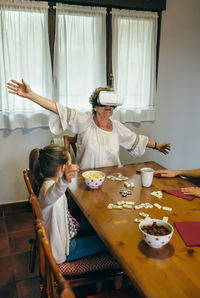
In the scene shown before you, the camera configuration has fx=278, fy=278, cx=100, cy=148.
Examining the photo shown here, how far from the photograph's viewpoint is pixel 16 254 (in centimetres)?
239

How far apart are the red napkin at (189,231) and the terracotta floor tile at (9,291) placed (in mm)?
1317

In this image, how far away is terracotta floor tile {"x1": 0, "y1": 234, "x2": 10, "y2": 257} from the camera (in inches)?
94.4

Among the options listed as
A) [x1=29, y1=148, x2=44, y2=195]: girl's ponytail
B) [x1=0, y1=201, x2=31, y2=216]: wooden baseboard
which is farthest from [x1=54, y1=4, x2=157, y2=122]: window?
[x1=29, y1=148, x2=44, y2=195]: girl's ponytail

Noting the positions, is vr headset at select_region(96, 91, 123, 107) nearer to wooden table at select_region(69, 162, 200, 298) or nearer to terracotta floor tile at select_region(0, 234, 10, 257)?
wooden table at select_region(69, 162, 200, 298)

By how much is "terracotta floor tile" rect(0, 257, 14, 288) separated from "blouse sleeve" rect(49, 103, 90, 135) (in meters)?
1.13

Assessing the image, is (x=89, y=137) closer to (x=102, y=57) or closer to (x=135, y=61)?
(x=102, y=57)

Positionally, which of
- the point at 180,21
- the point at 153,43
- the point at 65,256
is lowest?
the point at 65,256

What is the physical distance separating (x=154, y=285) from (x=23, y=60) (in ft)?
8.06

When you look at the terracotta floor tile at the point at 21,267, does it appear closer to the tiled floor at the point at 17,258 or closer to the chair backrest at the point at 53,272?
the tiled floor at the point at 17,258

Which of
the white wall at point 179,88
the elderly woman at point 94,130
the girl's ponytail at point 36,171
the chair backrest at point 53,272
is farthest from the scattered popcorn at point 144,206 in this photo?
the white wall at point 179,88

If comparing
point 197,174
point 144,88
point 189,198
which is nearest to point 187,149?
point 144,88

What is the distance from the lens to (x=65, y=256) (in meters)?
1.48

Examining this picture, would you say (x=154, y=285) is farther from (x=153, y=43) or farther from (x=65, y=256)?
(x=153, y=43)

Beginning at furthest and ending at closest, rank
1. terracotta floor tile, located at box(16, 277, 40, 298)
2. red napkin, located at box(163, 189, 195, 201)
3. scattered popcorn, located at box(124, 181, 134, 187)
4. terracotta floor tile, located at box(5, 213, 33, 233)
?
terracotta floor tile, located at box(5, 213, 33, 233)
terracotta floor tile, located at box(16, 277, 40, 298)
scattered popcorn, located at box(124, 181, 134, 187)
red napkin, located at box(163, 189, 195, 201)
